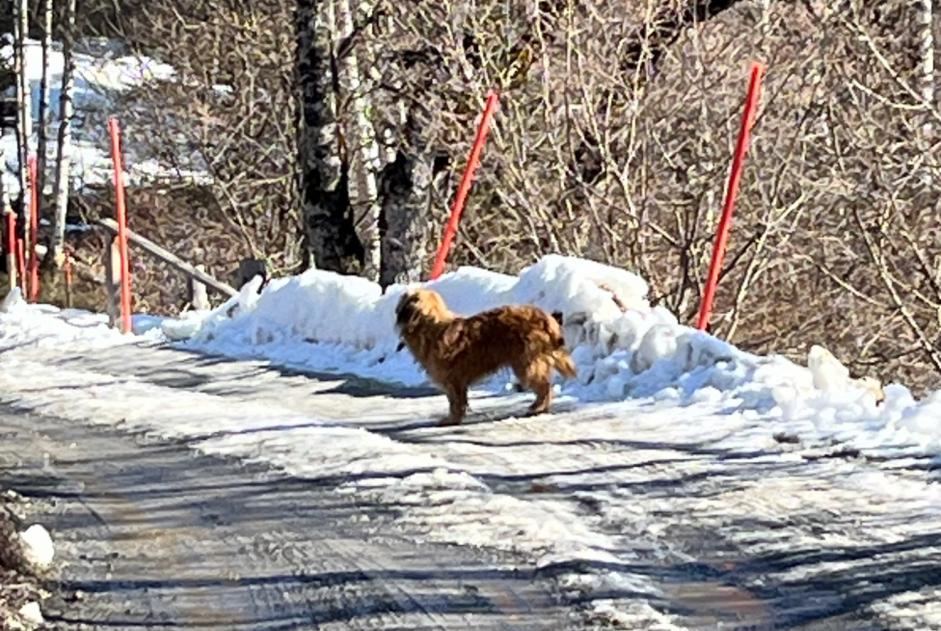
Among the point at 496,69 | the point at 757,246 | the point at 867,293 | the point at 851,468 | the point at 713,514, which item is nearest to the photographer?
the point at 713,514

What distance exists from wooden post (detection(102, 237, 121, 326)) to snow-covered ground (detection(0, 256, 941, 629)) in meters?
2.88

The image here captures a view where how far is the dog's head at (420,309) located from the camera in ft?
30.8

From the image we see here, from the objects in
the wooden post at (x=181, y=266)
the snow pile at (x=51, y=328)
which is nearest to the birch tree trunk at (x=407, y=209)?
the wooden post at (x=181, y=266)

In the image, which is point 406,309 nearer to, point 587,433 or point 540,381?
point 540,381

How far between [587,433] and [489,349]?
3.23 ft

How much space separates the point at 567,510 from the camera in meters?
6.57

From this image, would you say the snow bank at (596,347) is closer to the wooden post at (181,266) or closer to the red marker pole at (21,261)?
the wooden post at (181,266)

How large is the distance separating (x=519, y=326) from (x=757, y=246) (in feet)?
22.4

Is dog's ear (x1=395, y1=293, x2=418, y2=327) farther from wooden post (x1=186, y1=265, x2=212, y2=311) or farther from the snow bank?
wooden post (x1=186, y1=265, x2=212, y2=311)

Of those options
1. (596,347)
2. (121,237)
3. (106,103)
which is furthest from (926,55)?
(106,103)

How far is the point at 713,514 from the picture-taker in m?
6.42

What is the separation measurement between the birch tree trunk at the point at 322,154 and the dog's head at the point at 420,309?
7748 mm

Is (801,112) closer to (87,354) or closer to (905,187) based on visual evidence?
(905,187)

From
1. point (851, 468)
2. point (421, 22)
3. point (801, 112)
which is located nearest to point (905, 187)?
point (801, 112)
